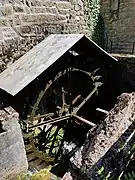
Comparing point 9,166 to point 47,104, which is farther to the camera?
point 47,104

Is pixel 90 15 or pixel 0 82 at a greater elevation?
pixel 90 15

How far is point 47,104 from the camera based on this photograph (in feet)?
17.1

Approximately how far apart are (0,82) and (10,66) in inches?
A: 16.6

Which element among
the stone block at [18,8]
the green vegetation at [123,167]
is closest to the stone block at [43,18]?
the stone block at [18,8]

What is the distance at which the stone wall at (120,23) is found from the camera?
8.08 metres

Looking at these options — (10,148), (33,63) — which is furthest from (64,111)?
(10,148)

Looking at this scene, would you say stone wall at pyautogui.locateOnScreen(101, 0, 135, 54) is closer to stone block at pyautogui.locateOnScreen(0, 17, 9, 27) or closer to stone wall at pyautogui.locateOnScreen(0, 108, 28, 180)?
stone block at pyautogui.locateOnScreen(0, 17, 9, 27)

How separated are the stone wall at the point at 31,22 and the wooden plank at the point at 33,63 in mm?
199

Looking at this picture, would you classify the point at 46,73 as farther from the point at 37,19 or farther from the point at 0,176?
the point at 0,176

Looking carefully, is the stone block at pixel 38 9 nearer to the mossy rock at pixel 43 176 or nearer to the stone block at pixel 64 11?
the stone block at pixel 64 11

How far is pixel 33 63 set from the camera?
4.19 m

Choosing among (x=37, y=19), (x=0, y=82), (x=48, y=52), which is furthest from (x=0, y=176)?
(x=37, y=19)

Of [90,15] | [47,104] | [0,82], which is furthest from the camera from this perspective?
[90,15]

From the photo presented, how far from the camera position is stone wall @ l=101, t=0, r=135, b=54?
8078 millimetres
